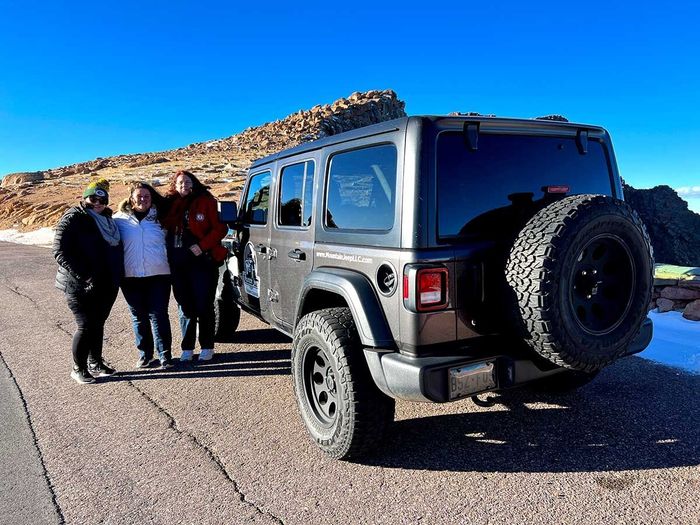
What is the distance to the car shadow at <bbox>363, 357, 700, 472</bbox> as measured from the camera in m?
3.02

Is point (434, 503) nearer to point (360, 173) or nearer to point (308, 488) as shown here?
point (308, 488)

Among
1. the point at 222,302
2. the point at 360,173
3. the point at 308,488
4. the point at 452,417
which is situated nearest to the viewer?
the point at 308,488

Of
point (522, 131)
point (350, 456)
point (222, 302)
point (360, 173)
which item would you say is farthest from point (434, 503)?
point (222, 302)

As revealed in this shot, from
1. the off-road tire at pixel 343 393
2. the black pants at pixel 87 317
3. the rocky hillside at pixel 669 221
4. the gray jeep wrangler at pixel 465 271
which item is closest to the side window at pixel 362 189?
the gray jeep wrangler at pixel 465 271

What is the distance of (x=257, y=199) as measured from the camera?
16.2ft

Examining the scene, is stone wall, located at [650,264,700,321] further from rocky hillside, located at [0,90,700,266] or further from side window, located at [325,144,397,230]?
side window, located at [325,144,397,230]

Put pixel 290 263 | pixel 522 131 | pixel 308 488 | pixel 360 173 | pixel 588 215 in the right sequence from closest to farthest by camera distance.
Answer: pixel 588 215 < pixel 308 488 < pixel 522 131 < pixel 360 173 < pixel 290 263

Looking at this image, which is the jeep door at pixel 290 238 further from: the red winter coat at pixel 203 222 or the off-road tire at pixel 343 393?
the red winter coat at pixel 203 222

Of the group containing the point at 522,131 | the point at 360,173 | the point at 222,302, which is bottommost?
the point at 222,302

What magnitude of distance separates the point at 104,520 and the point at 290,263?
2072 millimetres

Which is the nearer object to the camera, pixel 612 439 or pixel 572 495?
pixel 572 495

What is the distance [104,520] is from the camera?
2.60 meters

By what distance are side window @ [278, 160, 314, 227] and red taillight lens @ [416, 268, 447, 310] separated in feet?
4.36

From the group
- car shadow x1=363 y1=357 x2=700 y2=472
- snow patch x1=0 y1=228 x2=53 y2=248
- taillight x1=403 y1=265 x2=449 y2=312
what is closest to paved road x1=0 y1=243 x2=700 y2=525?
Result: car shadow x1=363 y1=357 x2=700 y2=472
